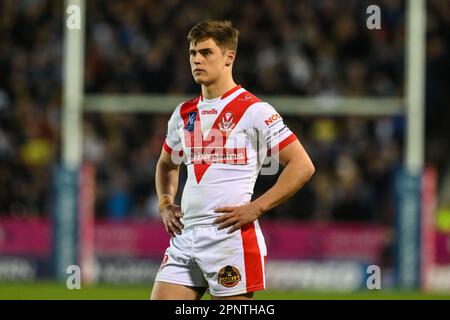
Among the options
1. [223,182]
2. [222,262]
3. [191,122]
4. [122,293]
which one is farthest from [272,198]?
[122,293]

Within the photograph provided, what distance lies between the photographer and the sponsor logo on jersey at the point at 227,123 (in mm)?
5707

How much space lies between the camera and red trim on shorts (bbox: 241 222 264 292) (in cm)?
562

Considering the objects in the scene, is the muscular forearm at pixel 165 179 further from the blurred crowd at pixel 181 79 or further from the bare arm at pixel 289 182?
the blurred crowd at pixel 181 79

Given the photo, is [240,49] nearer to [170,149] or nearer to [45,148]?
[45,148]

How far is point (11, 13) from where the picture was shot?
17469 millimetres

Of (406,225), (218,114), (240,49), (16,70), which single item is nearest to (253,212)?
(218,114)

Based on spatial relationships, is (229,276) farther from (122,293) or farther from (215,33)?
(122,293)

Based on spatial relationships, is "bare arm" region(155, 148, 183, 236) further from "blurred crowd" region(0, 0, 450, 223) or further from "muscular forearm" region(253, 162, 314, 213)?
"blurred crowd" region(0, 0, 450, 223)

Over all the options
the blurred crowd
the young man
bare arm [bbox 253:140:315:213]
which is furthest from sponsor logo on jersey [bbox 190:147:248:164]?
the blurred crowd

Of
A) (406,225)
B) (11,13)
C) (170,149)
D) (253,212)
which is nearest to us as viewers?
(253,212)

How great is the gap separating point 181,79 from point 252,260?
1080 centimetres

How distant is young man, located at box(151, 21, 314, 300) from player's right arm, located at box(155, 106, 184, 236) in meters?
0.04

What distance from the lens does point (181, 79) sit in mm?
16281

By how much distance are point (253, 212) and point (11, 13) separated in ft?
41.6
